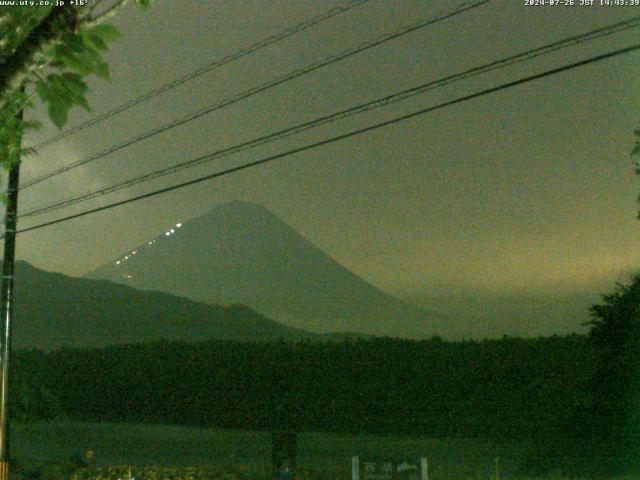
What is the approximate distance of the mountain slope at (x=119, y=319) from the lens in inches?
4129

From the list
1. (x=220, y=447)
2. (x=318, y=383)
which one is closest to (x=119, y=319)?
(x=318, y=383)

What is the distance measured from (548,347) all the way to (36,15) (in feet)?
88.6

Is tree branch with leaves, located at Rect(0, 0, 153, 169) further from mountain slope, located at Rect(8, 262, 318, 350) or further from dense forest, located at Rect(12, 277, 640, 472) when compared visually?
mountain slope, located at Rect(8, 262, 318, 350)

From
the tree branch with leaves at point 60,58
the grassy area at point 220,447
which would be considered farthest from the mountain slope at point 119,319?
the tree branch with leaves at point 60,58

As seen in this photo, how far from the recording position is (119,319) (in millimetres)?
114562

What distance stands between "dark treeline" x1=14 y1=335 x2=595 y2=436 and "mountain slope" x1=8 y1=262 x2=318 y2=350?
5840cm

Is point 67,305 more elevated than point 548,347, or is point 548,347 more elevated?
point 67,305

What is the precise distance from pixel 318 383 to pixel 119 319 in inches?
3278

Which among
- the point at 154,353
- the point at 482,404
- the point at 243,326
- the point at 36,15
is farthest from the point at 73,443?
the point at 243,326

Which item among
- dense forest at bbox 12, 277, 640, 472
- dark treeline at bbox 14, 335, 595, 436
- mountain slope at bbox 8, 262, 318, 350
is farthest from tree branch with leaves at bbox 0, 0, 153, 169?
mountain slope at bbox 8, 262, 318, 350

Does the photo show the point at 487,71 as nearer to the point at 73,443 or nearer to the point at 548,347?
the point at 548,347

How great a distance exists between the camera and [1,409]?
51.0 feet

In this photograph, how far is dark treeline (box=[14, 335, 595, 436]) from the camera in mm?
30875

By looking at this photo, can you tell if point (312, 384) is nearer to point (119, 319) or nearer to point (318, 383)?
point (318, 383)
